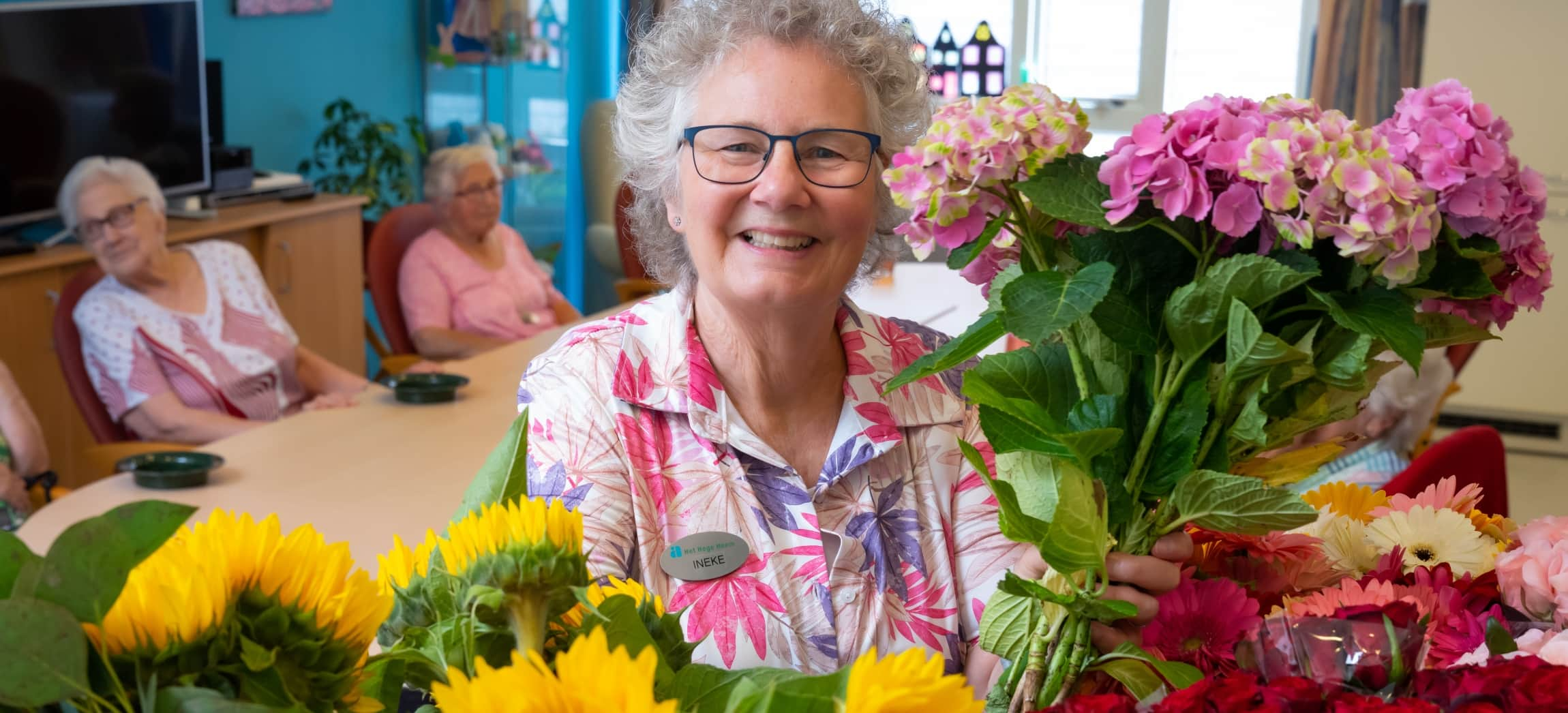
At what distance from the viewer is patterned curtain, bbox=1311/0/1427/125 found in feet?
19.0

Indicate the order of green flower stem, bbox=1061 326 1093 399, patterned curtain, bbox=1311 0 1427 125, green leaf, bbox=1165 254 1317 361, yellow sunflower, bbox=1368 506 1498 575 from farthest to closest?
patterned curtain, bbox=1311 0 1427 125 → yellow sunflower, bbox=1368 506 1498 575 → green flower stem, bbox=1061 326 1093 399 → green leaf, bbox=1165 254 1317 361

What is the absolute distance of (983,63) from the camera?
6672 mm

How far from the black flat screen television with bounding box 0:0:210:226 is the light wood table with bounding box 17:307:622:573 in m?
1.84

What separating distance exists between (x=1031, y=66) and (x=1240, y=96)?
6103 millimetres

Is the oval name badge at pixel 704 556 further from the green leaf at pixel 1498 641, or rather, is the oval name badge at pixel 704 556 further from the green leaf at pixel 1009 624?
the green leaf at pixel 1498 641

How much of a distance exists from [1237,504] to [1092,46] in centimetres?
610

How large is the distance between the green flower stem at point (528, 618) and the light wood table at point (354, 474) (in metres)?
1.40

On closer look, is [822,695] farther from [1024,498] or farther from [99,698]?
[1024,498]

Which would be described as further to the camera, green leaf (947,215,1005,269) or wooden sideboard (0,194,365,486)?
wooden sideboard (0,194,365,486)

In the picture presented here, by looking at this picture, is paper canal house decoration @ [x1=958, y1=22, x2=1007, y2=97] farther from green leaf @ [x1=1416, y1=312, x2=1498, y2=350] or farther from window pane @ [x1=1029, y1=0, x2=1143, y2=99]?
green leaf @ [x1=1416, y1=312, x2=1498, y2=350]

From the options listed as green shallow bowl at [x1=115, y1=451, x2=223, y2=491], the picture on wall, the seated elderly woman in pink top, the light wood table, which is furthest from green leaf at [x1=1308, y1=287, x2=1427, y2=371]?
the picture on wall

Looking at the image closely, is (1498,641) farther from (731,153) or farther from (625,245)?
(625,245)

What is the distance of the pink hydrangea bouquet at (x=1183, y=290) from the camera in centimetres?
75

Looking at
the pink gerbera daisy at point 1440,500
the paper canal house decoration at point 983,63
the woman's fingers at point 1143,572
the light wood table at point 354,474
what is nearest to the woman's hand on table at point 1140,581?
the woman's fingers at point 1143,572
